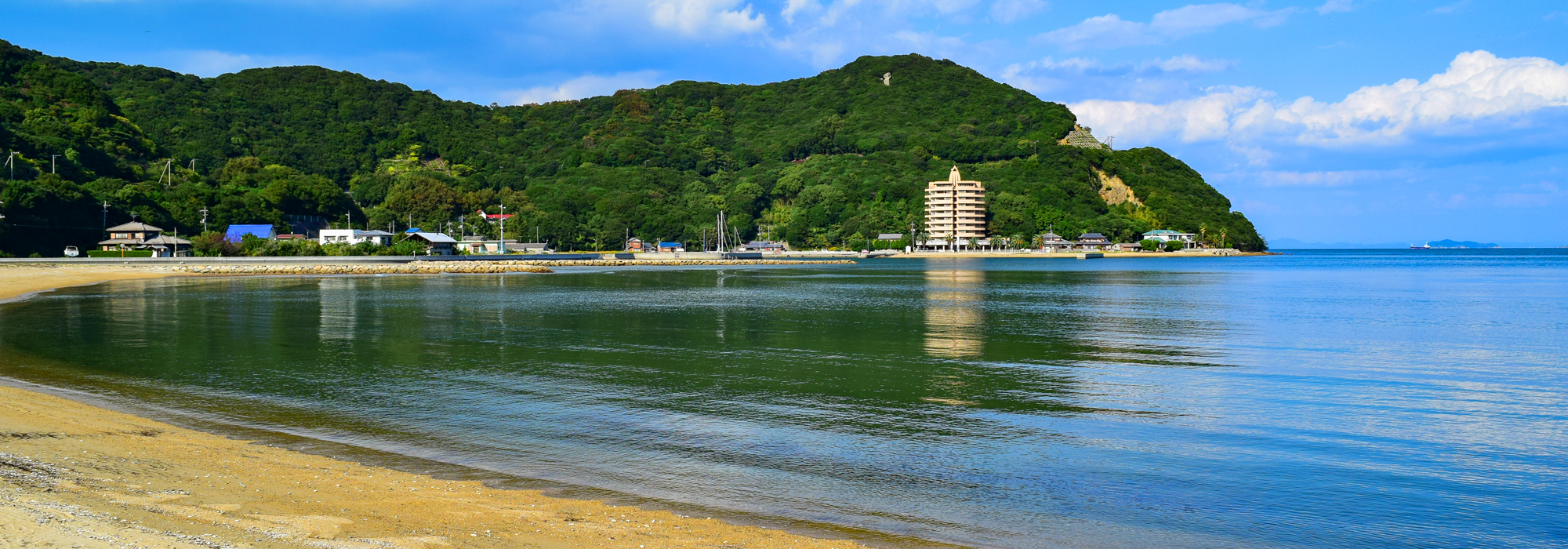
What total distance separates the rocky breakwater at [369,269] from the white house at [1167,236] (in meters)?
125

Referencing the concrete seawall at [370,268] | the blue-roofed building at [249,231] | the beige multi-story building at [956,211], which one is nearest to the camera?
the concrete seawall at [370,268]

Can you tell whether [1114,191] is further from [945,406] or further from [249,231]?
[945,406]

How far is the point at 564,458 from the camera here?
9438mm

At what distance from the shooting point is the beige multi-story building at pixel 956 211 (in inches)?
6688

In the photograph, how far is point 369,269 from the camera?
229 feet

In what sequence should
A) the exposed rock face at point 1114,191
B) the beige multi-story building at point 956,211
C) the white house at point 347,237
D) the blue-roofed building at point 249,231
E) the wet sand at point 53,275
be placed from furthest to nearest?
the exposed rock face at point 1114,191
the beige multi-story building at point 956,211
the white house at point 347,237
the blue-roofed building at point 249,231
the wet sand at point 53,275

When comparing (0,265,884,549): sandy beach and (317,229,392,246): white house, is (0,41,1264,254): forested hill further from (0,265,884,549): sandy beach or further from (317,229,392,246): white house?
(0,265,884,549): sandy beach

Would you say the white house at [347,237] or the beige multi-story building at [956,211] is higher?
the beige multi-story building at [956,211]

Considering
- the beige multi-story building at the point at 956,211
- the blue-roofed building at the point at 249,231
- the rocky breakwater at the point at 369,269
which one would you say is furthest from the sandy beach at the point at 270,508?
the beige multi-story building at the point at 956,211

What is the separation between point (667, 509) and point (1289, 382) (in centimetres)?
1274

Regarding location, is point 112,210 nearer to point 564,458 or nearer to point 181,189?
point 181,189

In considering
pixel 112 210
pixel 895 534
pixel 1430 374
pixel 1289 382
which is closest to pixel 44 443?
pixel 895 534

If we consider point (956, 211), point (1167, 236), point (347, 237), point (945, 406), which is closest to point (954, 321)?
point (945, 406)

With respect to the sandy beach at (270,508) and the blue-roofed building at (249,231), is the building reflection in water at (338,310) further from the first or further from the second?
the blue-roofed building at (249,231)
